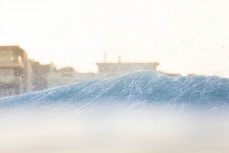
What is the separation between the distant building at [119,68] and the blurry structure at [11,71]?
10.1 m

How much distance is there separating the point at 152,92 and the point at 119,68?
22893 millimetres

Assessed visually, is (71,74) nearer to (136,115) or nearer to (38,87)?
(38,87)

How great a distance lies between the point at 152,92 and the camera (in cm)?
3194

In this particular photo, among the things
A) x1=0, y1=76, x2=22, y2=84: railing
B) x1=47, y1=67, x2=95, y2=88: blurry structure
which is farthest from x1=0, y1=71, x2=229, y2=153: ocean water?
x1=47, y1=67, x2=95, y2=88: blurry structure

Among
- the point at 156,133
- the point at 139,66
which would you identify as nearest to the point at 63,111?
the point at 156,133

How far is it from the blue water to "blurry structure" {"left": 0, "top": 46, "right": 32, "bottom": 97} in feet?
28.0

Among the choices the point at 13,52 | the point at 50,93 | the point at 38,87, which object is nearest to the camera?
the point at 50,93

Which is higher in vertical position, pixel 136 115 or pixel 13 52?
pixel 13 52

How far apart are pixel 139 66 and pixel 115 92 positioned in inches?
811

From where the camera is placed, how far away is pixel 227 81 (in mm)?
31984

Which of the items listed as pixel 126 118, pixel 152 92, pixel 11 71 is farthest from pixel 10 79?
pixel 126 118

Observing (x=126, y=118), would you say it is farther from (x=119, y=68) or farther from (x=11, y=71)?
(x=119, y=68)

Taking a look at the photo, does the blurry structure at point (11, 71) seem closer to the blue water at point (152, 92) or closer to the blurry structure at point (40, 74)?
the blurry structure at point (40, 74)

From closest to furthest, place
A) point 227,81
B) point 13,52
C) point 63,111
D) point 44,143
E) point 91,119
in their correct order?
1. point 44,143
2. point 91,119
3. point 63,111
4. point 227,81
5. point 13,52
